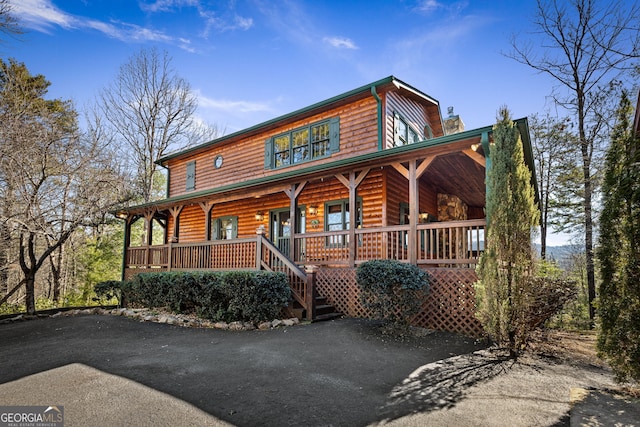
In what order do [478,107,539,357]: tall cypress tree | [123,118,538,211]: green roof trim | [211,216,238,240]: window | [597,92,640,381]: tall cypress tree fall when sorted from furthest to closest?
[211,216,238,240]: window → [123,118,538,211]: green roof trim → [478,107,539,357]: tall cypress tree → [597,92,640,381]: tall cypress tree

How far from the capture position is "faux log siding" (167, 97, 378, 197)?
1107cm

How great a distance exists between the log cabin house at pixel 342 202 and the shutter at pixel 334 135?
4 centimetres

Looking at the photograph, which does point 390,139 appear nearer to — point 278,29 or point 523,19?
point 278,29

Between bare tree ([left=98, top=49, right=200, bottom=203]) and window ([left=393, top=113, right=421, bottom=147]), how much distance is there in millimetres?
15211

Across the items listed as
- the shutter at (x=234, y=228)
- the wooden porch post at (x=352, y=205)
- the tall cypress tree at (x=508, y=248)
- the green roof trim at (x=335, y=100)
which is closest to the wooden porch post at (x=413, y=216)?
the wooden porch post at (x=352, y=205)

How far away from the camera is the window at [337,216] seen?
35.8 ft

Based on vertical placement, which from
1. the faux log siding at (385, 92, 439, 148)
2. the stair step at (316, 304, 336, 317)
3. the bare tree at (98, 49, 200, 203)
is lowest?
the stair step at (316, 304, 336, 317)

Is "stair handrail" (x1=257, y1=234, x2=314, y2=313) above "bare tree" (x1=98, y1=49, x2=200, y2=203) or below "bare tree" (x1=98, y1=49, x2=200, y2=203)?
below

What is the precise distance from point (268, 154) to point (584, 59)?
12.3 metres

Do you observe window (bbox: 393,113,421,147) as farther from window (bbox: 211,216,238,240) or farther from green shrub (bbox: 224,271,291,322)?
window (bbox: 211,216,238,240)

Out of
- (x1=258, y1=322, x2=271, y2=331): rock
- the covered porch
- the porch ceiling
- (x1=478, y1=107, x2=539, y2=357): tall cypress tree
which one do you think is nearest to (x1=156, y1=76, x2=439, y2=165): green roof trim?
the covered porch

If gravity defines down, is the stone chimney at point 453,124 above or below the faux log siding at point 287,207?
Result: above

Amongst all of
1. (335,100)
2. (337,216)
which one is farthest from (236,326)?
(335,100)

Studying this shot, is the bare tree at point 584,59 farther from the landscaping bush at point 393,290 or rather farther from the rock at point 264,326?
the rock at point 264,326
